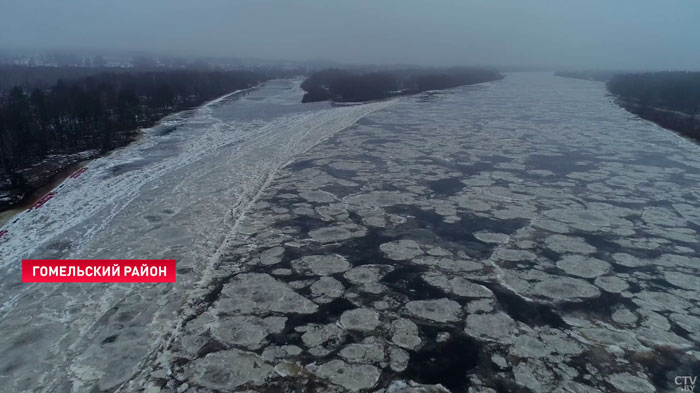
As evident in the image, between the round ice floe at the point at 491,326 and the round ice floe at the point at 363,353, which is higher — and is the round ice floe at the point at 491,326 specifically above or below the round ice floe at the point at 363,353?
above

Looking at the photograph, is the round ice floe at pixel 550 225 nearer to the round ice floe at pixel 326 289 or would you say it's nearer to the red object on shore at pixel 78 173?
the round ice floe at pixel 326 289

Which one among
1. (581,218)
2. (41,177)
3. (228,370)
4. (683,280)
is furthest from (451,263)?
(41,177)

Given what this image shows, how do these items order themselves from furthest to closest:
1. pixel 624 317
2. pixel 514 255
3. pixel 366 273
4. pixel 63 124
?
pixel 63 124 < pixel 514 255 < pixel 366 273 < pixel 624 317

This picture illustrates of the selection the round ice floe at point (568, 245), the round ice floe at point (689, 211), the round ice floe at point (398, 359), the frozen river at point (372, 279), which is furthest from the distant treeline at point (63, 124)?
the round ice floe at point (689, 211)

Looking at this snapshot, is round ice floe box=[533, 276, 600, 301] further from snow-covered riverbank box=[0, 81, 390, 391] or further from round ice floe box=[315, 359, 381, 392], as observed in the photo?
snow-covered riverbank box=[0, 81, 390, 391]

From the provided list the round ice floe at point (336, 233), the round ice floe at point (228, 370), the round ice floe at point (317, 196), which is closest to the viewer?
the round ice floe at point (228, 370)

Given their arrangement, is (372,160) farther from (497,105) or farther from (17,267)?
(497,105)

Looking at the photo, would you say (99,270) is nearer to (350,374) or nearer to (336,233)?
(336,233)
